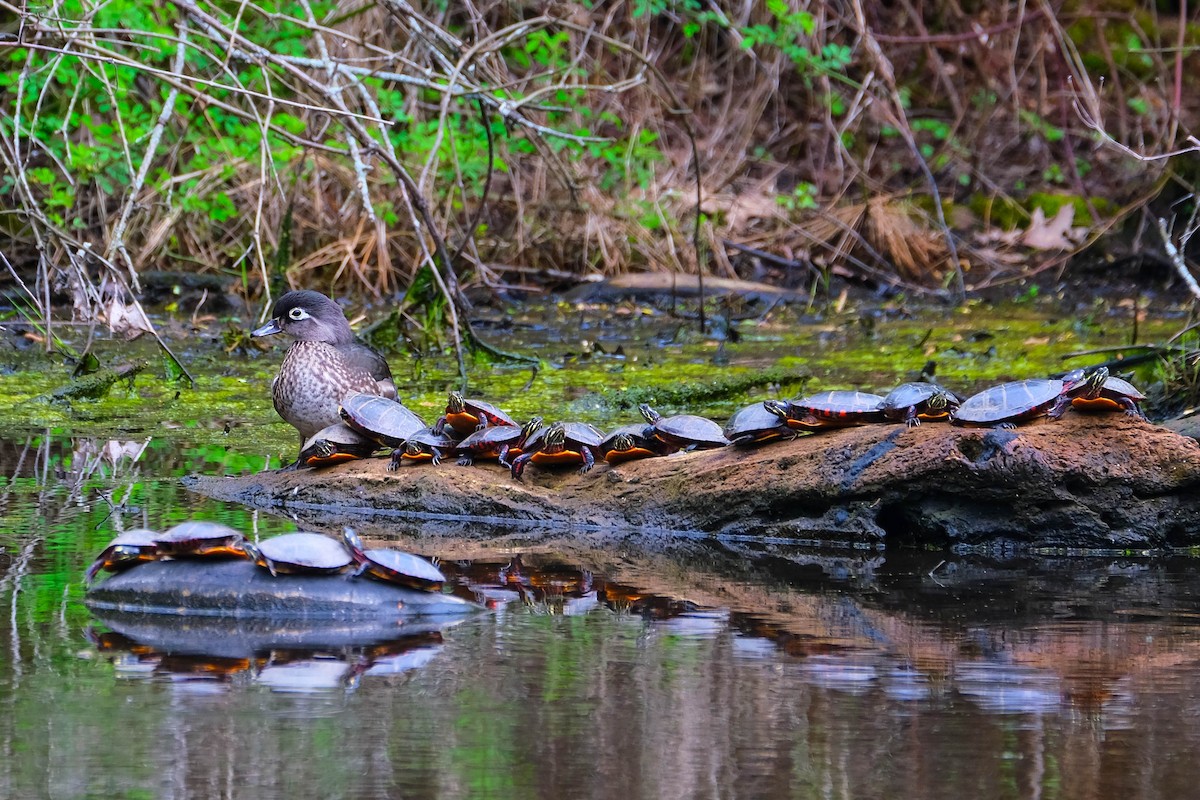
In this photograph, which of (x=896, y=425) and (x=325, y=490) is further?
(x=325, y=490)

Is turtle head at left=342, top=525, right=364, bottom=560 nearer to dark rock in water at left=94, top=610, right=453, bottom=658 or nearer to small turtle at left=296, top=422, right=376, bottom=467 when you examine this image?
dark rock in water at left=94, top=610, right=453, bottom=658

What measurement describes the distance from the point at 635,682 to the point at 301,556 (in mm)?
949

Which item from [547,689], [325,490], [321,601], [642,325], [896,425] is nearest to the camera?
[547,689]

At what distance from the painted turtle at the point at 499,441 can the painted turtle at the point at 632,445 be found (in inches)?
10.0

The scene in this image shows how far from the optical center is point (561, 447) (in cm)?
496

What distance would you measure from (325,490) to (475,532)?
67 cm

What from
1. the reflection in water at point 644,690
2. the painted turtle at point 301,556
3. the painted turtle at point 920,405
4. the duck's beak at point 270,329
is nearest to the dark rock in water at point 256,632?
the reflection in water at point 644,690

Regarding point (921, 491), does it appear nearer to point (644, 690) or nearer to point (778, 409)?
point (778, 409)

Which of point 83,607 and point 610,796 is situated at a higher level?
point 83,607

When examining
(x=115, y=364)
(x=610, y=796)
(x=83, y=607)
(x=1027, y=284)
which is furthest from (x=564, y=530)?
(x=1027, y=284)

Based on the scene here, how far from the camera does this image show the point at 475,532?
4.82 meters

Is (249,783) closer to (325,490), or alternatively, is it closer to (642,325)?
(325,490)

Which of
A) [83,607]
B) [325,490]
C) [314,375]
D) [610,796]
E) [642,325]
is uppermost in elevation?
[642,325]

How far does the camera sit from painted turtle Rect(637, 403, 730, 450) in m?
5.05
